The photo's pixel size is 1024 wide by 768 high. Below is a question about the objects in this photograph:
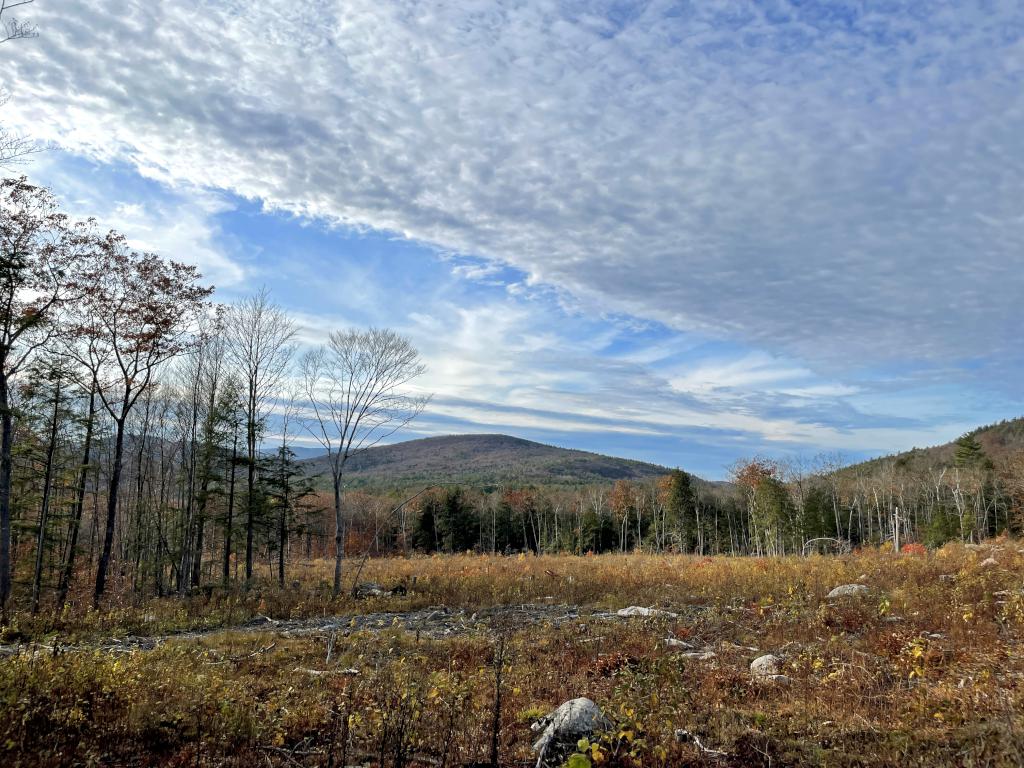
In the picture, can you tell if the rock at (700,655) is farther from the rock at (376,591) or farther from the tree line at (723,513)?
the tree line at (723,513)

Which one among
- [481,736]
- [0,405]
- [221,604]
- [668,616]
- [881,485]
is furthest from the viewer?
[881,485]

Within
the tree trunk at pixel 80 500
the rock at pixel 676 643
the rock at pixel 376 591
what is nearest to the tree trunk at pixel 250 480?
the rock at pixel 376 591

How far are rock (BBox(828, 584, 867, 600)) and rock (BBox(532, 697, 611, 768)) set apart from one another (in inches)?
378

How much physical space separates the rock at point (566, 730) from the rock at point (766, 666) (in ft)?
10.3

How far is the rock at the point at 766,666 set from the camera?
741 cm

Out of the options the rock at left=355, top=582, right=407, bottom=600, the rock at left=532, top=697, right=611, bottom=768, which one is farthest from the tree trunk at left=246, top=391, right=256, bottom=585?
the rock at left=532, top=697, right=611, bottom=768

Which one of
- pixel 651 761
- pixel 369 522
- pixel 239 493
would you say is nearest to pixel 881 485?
pixel 369 522

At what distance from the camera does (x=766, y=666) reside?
761 cm

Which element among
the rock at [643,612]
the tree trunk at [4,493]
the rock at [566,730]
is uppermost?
the tree trunk at [4,493]

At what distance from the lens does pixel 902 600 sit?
11.2 metres

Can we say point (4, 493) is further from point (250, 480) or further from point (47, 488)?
point (250, 480)

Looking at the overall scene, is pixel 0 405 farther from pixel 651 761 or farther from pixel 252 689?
pixel 651 761

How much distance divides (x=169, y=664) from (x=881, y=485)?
→ 67.4m

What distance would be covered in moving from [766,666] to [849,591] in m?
6.78
